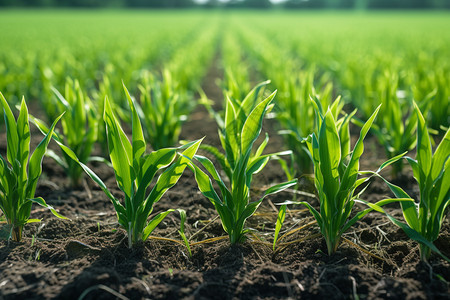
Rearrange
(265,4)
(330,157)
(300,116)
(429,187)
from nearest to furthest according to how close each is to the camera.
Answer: (429,187), (330,157), (300,116), (265,4)

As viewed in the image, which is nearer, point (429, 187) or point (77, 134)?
point (429, 187)

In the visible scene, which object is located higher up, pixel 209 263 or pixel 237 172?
pixel 237 172

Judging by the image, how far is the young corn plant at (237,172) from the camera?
5.82 feet

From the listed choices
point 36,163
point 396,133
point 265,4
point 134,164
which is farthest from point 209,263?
point 265,4

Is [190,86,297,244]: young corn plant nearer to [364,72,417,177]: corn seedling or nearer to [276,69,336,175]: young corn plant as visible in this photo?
[276,69,336,175]: young corn plant

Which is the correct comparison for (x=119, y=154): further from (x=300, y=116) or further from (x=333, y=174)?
(x=300, y=116)

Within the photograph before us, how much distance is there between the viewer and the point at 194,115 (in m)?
5.20

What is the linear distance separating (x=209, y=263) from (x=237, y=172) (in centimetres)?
44

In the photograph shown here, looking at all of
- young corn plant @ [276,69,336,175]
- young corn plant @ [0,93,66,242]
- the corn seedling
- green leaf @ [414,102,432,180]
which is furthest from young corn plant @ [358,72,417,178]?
young corn plant @ [0,93,66,242]

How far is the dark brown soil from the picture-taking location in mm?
A: 1577

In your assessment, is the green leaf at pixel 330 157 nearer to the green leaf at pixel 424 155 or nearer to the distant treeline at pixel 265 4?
the green leaf at pixel 424 155

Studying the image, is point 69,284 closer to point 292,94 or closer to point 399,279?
point 399,279

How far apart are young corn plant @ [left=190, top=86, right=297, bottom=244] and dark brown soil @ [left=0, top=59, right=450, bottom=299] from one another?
175mm

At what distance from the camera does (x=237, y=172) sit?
1.79 meters
